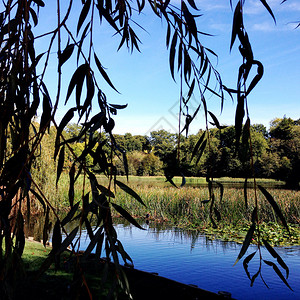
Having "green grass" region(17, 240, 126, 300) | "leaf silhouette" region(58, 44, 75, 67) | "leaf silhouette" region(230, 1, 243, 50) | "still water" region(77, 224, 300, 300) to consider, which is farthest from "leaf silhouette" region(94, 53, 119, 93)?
"still water" region(77, 224, 300, 300)

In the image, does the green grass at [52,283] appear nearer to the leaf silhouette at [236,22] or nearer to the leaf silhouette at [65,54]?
the leaf silhouette at [65,54]

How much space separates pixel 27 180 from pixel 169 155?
1.27 feet

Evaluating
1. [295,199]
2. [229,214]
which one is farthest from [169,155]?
[295,199]

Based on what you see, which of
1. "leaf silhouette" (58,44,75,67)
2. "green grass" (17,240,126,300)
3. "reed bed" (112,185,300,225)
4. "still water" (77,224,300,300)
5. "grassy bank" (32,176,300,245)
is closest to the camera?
"leaf silhouette" (58,44,75,67)

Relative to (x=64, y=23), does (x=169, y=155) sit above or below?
below

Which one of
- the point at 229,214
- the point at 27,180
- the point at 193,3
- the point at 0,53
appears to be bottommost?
the point at 229,214

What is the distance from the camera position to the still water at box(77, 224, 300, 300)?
12.5 feet

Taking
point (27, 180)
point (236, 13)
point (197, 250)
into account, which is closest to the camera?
point (236, 13)

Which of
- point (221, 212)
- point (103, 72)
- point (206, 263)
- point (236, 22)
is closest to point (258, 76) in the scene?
point (236, 22)

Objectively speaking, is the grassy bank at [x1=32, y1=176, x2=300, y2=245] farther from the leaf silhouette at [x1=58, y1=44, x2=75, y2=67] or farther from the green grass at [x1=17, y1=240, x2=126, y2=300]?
the leaf silhouette at [x1=58, y1=44, x2=75, y2=67]

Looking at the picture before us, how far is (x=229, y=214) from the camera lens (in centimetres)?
732

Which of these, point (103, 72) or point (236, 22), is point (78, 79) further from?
point (236, 22)

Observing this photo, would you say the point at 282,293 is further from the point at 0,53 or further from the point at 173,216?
the point at 173,216

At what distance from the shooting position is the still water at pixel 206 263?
3.80 meters
